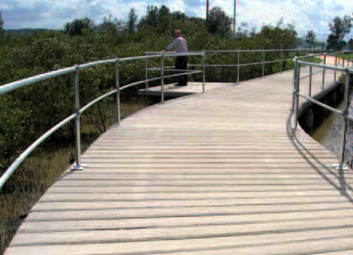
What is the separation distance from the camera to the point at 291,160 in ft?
14.9

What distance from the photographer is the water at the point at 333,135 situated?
7930mm

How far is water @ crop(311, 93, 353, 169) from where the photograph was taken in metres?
7.93

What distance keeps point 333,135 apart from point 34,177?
6647 millimetres

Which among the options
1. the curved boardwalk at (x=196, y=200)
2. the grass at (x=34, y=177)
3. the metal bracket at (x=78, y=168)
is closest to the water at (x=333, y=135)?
the curved boardwalk at (x=196, y=200)

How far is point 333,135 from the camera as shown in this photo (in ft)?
32.0

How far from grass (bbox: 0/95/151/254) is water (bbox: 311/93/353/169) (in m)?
4.78

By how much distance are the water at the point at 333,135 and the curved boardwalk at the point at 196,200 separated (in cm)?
265

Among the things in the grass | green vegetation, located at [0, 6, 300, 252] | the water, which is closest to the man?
green vegetation, located at [0, 6, 300, 252]

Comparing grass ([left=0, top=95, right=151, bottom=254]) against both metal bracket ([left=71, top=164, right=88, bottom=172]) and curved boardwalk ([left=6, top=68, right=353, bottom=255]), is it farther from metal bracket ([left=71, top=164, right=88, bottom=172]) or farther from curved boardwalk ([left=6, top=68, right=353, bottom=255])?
curved boardwalk ([left=6, top=68, right=353, bottom=255])

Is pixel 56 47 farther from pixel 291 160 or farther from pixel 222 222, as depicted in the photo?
pixel 222 222

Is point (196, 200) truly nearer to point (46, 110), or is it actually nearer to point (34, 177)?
point (34, 177)

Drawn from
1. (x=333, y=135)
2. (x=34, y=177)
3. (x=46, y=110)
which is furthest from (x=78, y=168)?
(x=333, y=135)

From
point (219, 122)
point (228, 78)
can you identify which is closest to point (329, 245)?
point (219, 122)

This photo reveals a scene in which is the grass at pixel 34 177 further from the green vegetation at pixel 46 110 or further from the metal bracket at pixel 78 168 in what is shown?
the metal bracket at pixel 78 168
